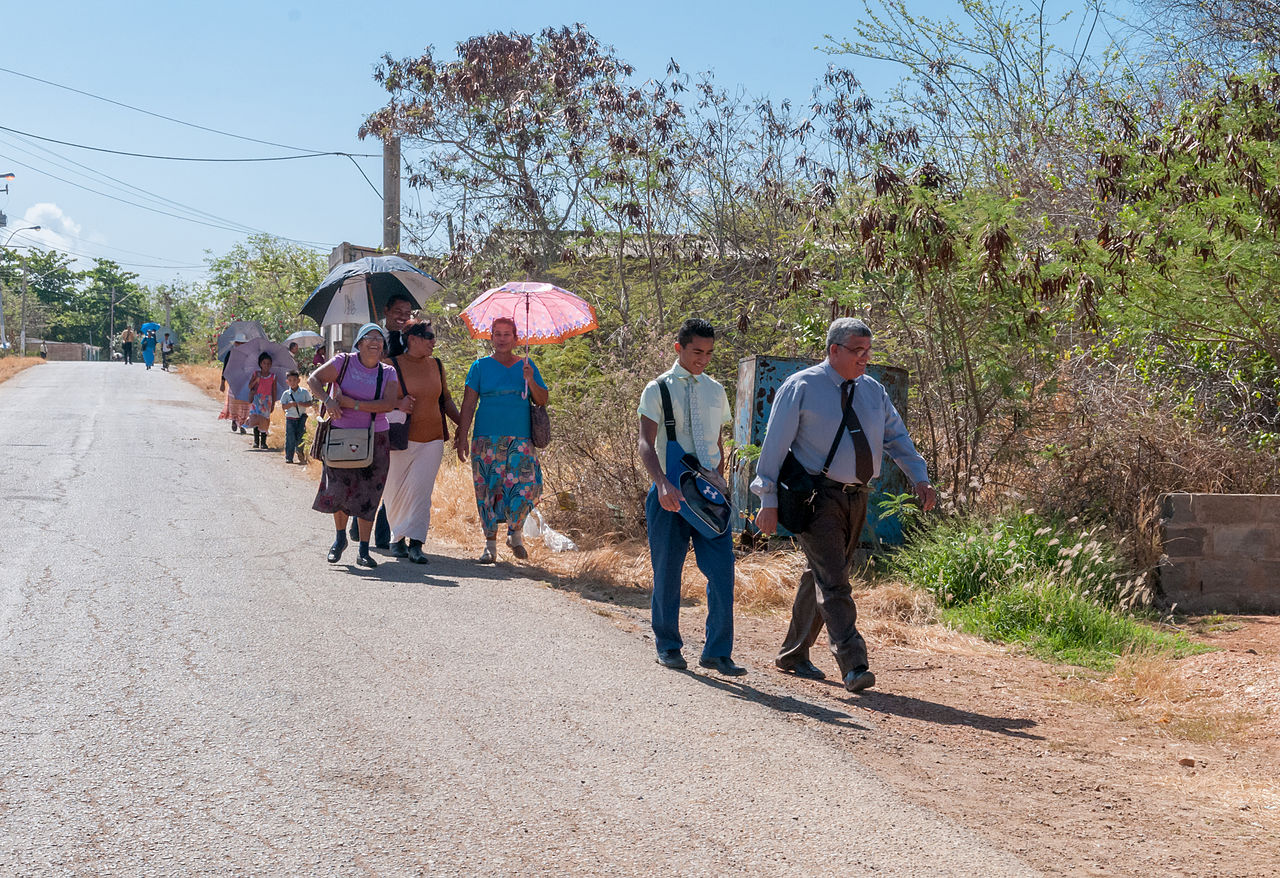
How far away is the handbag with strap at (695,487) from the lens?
6227 millimetres

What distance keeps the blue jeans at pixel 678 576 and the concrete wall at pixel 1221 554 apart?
388cm

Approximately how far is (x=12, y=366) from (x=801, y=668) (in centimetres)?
4463

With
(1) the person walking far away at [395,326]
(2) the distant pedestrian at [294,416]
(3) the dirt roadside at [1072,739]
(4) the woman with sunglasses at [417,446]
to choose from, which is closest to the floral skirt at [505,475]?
(4) the woman with sunglasses at [417,446]

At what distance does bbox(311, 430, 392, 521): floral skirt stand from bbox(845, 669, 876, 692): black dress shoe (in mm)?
4439

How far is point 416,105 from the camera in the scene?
1906cm

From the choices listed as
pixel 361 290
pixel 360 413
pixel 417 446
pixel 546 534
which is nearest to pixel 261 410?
pixel 361 290

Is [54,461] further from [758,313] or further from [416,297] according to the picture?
[758,313]

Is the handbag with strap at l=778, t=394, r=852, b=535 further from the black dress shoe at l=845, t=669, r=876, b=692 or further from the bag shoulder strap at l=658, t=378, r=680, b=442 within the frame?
the black dress shoe at l=845, t=669, r=876, b=692

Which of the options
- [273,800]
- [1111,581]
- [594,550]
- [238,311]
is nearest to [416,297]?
[594,550]

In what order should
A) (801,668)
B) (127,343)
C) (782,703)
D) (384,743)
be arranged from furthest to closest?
(127,343)
(801,668)
(782,703)
(384,743)

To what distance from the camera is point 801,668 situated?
6.57 m

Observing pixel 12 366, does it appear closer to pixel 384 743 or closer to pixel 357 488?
pixel 357 488

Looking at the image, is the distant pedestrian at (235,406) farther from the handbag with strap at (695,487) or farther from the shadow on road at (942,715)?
the shadow on road at (942,715)

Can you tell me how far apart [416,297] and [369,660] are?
5614 millimetres
